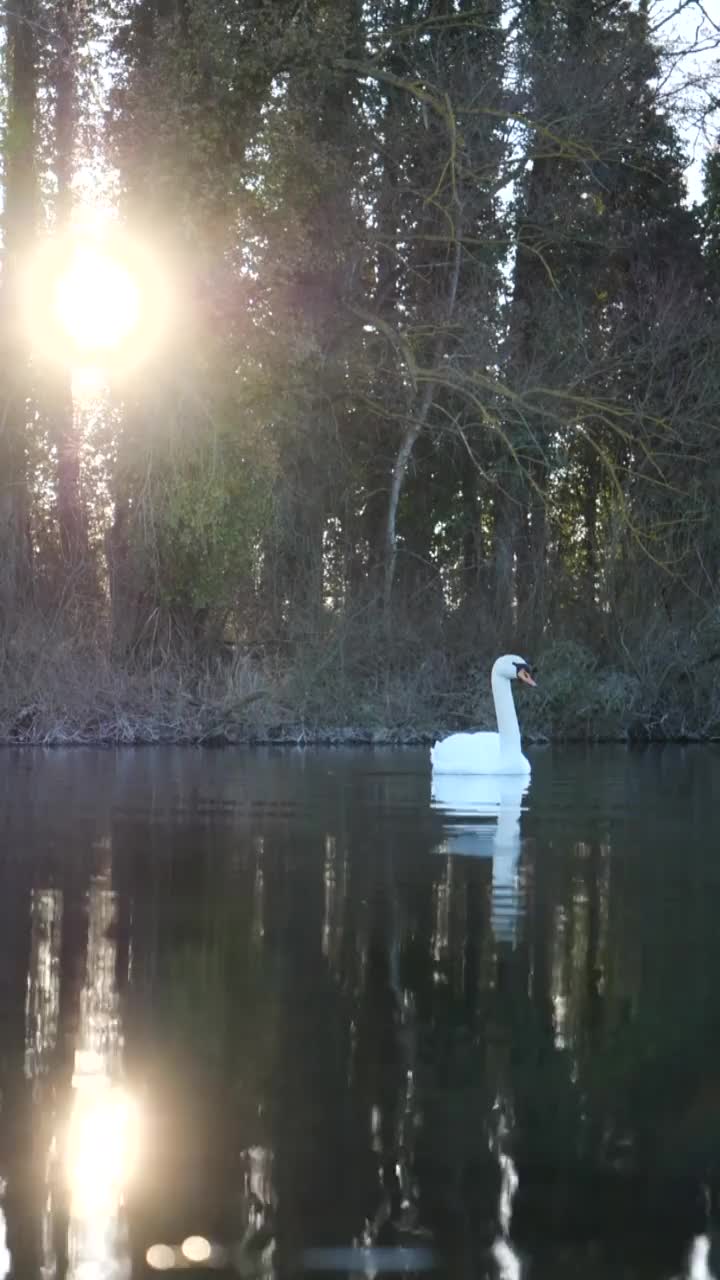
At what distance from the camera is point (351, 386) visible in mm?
26531

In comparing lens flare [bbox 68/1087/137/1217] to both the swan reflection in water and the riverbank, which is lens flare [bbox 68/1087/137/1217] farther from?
the riverbank

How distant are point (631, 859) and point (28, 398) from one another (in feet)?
56.6

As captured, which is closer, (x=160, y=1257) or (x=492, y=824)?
(x=160, y=1257)

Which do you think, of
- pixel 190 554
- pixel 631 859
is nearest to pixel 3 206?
pixel 190 554

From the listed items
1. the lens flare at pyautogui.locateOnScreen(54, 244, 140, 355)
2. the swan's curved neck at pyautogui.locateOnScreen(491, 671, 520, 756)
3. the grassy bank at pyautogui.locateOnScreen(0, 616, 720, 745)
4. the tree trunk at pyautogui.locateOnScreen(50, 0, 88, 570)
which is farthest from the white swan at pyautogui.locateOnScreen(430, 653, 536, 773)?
the tree trunk at pyautogui.locateOnScreen(50, 0, 88, 570)

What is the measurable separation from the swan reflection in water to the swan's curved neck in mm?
318

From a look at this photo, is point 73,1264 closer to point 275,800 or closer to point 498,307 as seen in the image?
point 275,800

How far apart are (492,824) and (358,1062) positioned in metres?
7.00

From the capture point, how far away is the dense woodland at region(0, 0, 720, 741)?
77.8 feet

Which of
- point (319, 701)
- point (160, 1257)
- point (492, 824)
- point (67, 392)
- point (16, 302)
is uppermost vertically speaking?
point (16, 302)

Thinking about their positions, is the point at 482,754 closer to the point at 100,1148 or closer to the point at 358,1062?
the point at 358,1062

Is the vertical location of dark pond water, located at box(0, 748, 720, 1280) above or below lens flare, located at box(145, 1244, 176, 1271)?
above

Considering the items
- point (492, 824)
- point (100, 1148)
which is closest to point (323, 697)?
point (492, 824)

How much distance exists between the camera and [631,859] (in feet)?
29.3
